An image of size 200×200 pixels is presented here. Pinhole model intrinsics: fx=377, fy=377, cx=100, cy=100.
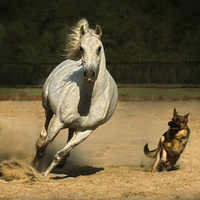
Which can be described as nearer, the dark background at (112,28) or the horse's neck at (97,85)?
the horse's neck at (97,85)

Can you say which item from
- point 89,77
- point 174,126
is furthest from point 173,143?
point 89,77

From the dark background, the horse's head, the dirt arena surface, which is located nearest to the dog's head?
the dirt arena surface

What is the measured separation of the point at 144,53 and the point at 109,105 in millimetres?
18734

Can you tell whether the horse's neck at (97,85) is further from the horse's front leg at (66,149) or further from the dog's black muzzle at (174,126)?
the dog's black muzzle at (174,126)

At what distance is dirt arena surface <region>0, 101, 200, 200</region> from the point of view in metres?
4.59

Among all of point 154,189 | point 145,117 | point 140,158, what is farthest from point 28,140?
point 145,117

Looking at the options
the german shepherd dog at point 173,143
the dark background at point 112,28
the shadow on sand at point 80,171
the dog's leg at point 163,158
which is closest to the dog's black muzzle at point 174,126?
the german shepherd dog at point 173,143

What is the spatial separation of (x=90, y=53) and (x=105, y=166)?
96.8 inches

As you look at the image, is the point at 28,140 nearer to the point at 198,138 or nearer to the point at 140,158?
the point at 140,158

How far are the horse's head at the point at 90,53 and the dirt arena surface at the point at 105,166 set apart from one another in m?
1.45

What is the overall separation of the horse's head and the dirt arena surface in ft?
4.74

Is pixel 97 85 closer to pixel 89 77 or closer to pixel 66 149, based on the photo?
pixel 89 77

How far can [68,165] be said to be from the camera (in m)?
6.55

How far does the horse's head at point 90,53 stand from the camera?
440 centimetres
